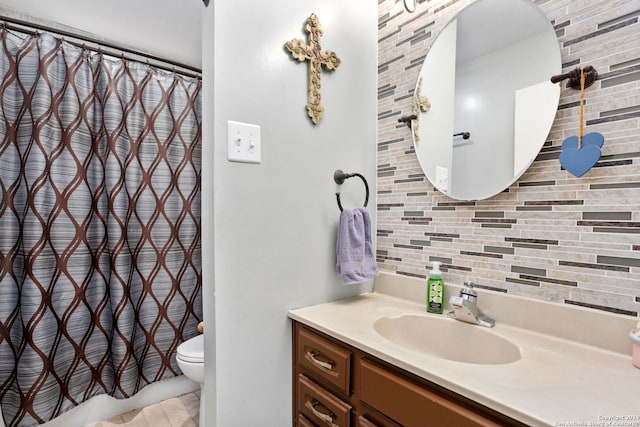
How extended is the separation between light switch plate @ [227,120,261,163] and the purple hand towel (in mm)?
417

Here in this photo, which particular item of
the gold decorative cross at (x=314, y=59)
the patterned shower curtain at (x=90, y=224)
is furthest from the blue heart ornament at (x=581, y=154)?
the patterned shower curtain at (x=90, y=224)

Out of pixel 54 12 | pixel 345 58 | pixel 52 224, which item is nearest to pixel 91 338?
pixel 52 224

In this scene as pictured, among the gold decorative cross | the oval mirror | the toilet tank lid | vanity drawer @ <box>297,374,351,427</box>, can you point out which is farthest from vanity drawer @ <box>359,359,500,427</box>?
the toilet tank lid

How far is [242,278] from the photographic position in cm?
103

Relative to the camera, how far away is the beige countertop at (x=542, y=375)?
0.55 m

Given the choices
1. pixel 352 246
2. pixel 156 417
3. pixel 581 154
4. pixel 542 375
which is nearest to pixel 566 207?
pixel 581 154

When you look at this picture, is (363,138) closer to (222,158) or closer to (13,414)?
(222,158)

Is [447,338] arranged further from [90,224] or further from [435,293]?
[90,224]

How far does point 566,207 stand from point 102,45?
2.24m

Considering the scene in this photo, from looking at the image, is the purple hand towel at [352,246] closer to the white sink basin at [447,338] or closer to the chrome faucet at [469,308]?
the white sink basin at [447,338]

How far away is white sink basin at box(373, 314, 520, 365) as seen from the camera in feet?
2.99

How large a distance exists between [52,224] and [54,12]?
3.73ft

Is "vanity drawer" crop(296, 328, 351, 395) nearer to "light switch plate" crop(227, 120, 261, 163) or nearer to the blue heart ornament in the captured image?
"light switch plate" crop(227, 120, 261, 163)

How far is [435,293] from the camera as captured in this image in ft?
3.67
